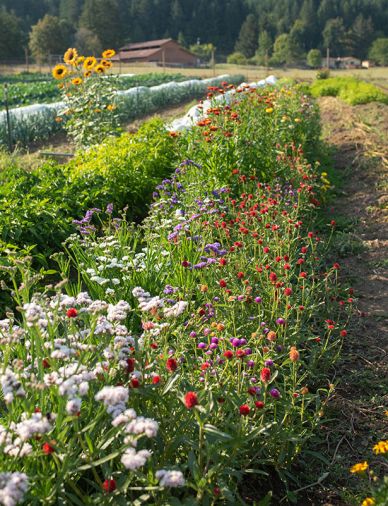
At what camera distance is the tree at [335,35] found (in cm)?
8002

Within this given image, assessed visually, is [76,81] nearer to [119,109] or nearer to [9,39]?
[119,109]

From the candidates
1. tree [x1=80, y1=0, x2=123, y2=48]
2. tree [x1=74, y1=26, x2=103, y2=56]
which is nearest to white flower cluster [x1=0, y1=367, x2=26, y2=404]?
tree [x1=74, y1=26, x2=103, y2=56]

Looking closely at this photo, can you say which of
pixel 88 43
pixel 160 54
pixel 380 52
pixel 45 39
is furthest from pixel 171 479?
pixel 380 52

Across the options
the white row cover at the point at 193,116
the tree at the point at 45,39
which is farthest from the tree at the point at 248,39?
the white row cover at the point at 193,116

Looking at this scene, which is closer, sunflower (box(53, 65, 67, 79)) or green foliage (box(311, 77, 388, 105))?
sunflower (box(53, 65, 67, 79))

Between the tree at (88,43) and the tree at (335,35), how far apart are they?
111 ft

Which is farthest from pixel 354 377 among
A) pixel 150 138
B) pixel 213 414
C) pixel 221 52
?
pixel 221 52

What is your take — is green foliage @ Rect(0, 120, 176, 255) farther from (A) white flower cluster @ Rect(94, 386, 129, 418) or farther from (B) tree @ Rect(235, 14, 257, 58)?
(B) tree @ Rect(235, 14, 257, 58)

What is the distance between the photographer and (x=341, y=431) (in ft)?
8.94

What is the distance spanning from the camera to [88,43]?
202ft

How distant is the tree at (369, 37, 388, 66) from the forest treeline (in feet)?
13.6

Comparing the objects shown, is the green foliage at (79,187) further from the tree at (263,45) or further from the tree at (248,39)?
the tree at (248,39)

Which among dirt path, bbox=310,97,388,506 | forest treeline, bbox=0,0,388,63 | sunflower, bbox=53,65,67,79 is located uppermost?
forest treeline, bbox=0,0,388,63

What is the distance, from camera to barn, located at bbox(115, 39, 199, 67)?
216ft
